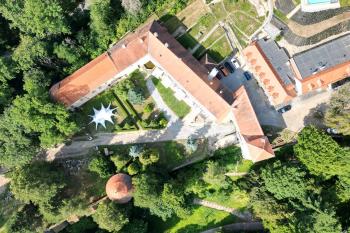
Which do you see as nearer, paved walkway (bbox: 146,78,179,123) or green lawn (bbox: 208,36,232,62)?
green lawn (bbox: 208,36,232,62)

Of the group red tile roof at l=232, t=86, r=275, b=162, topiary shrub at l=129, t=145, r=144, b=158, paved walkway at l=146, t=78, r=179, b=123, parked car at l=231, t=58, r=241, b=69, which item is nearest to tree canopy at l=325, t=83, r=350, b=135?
red tile roof at l=232, t=86, r=275, b=162

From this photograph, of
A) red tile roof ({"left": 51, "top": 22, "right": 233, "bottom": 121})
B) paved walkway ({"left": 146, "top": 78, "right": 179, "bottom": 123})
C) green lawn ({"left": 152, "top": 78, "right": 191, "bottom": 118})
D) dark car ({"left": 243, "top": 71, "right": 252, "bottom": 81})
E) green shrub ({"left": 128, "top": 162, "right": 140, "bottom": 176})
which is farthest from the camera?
paved walkway ({"left": 146, "top": 78, "right": 179, "bottom": 123})

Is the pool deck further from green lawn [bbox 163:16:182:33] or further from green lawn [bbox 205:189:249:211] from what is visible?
green lawn [bbox 205:189:249:211]

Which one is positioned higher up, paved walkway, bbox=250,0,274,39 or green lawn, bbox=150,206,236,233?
paved walkway, bbox=250,0,274,39

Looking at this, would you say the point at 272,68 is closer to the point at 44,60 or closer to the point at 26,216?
the point at 44,60

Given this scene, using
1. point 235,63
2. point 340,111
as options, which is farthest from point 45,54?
point 340,111
